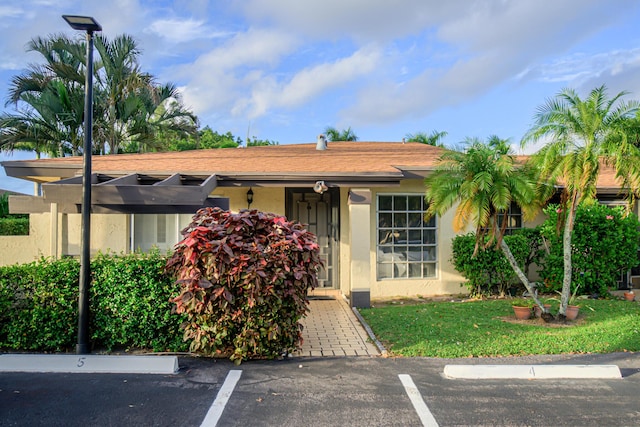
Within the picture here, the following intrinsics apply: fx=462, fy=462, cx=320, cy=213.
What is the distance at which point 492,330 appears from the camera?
23.8 feet

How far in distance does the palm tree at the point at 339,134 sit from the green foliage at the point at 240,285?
2273cm

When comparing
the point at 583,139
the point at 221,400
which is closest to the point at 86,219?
the point at 221,400

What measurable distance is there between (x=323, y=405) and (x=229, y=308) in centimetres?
179

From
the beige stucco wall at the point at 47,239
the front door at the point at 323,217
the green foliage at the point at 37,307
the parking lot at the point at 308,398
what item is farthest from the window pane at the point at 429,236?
the green foliage at the point at 37,307

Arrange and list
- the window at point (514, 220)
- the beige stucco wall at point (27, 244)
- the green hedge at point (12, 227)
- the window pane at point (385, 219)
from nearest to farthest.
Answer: the beige stucco wall at point (27, 244) → the window pane at point (385, 219) → the window at point (514, 220) → the green hedge at point (12, 227)

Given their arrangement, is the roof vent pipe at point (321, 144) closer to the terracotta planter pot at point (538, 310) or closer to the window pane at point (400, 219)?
the window pane at point (400, 219)

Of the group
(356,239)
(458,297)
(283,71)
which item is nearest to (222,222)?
(356,239)

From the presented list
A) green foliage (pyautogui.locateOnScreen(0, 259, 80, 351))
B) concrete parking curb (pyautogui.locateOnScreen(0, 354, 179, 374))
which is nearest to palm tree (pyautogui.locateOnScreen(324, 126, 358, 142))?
green foliage (pyautogui.locateOnScreen(0, 259, 80, 351))

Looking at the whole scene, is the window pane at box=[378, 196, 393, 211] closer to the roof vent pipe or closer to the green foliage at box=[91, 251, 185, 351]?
the roof vent pipe

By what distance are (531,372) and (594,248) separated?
20.6 ft

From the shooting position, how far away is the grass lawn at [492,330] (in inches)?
247

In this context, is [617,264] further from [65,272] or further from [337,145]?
[65,272]

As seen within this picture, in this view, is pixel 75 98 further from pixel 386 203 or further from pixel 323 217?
pixel 386 203

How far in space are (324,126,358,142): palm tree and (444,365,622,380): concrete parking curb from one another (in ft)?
77.6
